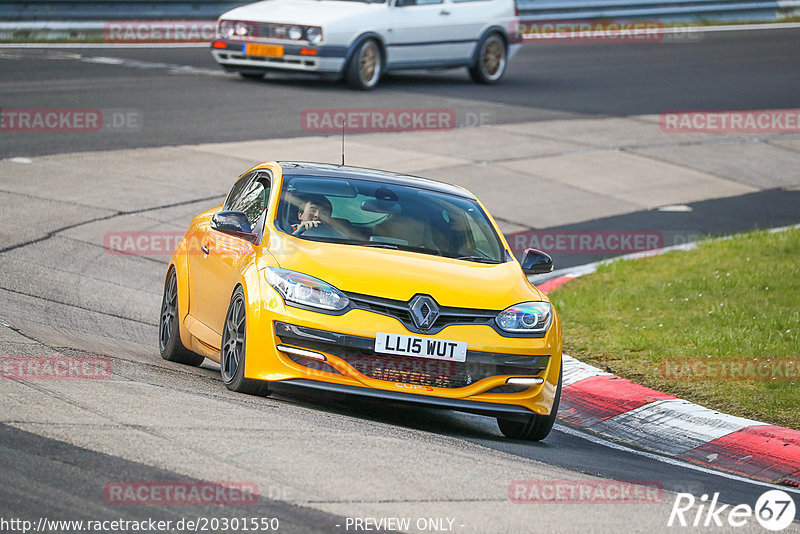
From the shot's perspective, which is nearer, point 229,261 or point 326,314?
point 326,314

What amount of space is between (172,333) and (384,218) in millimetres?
1762

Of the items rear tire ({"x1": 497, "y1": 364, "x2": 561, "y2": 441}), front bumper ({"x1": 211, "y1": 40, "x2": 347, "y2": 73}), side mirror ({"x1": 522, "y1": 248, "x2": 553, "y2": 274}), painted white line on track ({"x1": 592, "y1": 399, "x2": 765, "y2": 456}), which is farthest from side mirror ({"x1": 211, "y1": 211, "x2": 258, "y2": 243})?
front bumper ({"x1": 211, "y1": 40, "x2": 347, "y2": 73})

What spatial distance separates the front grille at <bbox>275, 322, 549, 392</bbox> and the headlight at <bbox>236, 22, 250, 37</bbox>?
14234 mm

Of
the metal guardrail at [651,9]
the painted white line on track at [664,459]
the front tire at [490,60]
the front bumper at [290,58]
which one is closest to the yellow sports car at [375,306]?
the painted white line on track at [664,459]

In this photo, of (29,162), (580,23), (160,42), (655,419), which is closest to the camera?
(655,419)

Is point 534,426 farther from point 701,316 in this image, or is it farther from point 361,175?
point 701,316

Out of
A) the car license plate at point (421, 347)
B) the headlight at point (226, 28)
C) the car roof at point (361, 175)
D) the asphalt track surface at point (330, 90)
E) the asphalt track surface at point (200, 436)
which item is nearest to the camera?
the asphalt track surface at point (200, 436)

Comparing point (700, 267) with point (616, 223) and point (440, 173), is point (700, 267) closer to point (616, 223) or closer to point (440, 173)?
point (616, 223)

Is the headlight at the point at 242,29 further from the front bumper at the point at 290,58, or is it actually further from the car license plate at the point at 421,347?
the car license plate at the point at 421,347

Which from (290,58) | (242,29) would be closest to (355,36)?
(290,58)

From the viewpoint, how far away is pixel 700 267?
12.8 metres

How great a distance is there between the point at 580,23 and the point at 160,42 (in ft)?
40.3

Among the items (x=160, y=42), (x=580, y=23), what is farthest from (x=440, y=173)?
(x=580, y=23)

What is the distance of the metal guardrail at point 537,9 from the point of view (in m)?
25.0
